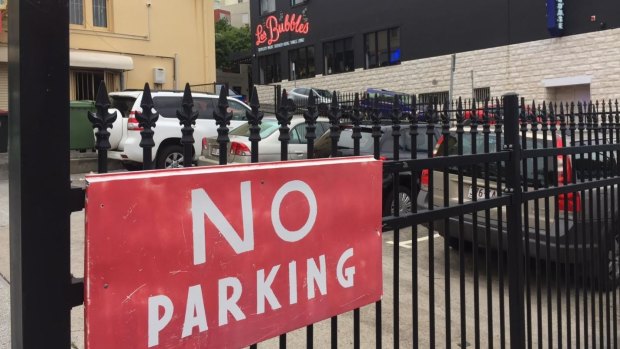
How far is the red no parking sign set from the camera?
1479mm

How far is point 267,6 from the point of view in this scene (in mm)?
34188

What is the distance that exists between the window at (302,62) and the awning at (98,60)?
15.6 metres

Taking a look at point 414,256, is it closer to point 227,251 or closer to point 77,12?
point 227,251

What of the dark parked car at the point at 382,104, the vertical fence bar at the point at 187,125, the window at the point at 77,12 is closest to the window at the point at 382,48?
the window at the point at 77,12

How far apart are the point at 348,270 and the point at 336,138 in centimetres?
54

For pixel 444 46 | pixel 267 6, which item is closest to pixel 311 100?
pixel 444 46

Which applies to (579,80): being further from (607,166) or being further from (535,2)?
(607,166)

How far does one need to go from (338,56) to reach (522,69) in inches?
448

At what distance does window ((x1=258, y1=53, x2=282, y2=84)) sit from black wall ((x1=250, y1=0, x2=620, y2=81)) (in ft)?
2.06

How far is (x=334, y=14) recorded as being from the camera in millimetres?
30031

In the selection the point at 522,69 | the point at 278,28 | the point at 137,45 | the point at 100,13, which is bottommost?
the point at 522,69

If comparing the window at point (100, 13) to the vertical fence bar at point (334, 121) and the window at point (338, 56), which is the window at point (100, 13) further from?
the vertical fence bar at point (334, 121)

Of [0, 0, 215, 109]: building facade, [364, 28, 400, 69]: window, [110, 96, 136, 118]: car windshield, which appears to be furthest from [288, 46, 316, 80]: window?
[110, 96, 136, 118]: car windshield

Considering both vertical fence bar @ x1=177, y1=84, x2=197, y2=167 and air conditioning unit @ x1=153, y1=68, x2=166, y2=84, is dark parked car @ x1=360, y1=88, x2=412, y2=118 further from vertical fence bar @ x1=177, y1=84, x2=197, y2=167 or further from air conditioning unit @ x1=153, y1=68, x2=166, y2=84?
air conditioning unit @ x1=153, y1=68, x2=166, y2=84
